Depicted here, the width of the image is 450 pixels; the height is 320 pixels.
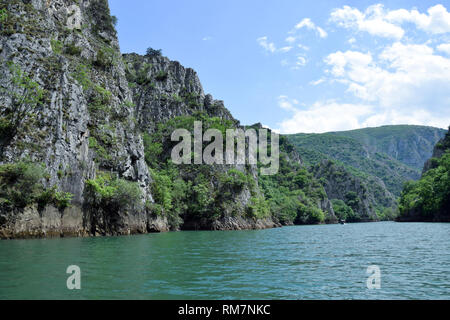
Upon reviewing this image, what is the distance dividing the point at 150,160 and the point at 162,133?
11633 mm

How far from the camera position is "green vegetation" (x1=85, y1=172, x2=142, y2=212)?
46000 mm

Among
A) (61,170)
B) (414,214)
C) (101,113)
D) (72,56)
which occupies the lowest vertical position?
(414,214)

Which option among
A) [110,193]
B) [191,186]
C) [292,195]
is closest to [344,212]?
A: [292,195]

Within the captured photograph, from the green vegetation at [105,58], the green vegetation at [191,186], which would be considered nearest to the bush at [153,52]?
the green vegetation at [191,186]

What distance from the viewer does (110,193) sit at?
48.1m

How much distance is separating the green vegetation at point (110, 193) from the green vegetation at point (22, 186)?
24.7ft

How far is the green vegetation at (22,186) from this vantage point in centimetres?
3554

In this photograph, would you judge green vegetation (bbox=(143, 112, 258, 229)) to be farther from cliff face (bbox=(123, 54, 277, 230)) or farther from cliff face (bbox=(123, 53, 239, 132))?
cliff face (bbox=(123, 53, 239, 132))

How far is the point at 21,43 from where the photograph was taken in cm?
4497

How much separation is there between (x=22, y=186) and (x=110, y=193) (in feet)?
42.9
